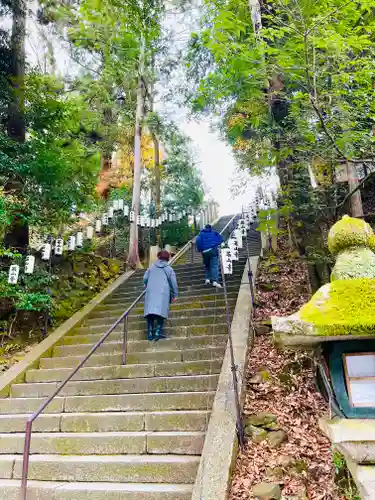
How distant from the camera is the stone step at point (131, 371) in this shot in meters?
5.04

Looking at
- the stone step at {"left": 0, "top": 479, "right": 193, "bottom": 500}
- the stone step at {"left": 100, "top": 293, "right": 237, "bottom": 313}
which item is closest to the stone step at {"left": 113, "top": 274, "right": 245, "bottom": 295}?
the stone step at {"left": 100, "top": 293, "right": 237, "bottom": 313}

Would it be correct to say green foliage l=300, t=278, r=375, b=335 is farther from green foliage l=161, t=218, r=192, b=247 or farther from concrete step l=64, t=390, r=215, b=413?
green foliage l=161, t=218, r=192, b=247

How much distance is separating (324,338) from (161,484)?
2429 mm

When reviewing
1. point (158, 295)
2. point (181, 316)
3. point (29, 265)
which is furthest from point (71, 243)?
point (158, 295)

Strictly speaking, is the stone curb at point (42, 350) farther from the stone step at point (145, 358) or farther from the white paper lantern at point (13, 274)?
the white paper lantern at point (13, 274)

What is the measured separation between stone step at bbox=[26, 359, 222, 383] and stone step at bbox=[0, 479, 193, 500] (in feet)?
5.63

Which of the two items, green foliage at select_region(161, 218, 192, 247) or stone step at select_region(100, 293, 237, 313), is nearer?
stone step at select_region(100, 293, 237, 313)

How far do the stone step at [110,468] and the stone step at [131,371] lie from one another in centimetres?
140

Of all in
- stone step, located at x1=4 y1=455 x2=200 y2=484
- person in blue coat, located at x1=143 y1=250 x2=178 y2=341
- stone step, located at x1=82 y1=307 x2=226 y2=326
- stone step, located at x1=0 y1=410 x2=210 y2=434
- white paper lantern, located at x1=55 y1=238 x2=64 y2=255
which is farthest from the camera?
white paper lantern, located at x1=55 y1=238 x2=64 y2=255

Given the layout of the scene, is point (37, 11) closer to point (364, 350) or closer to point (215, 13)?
point (215, 13)

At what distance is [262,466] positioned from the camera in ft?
11.1

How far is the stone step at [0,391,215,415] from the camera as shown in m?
4.37

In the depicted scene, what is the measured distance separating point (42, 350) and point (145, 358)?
6.70 ft

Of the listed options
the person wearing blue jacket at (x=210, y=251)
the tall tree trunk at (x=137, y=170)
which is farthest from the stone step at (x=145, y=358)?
Answer: the tall tree trunk at (x=137, y=170)
